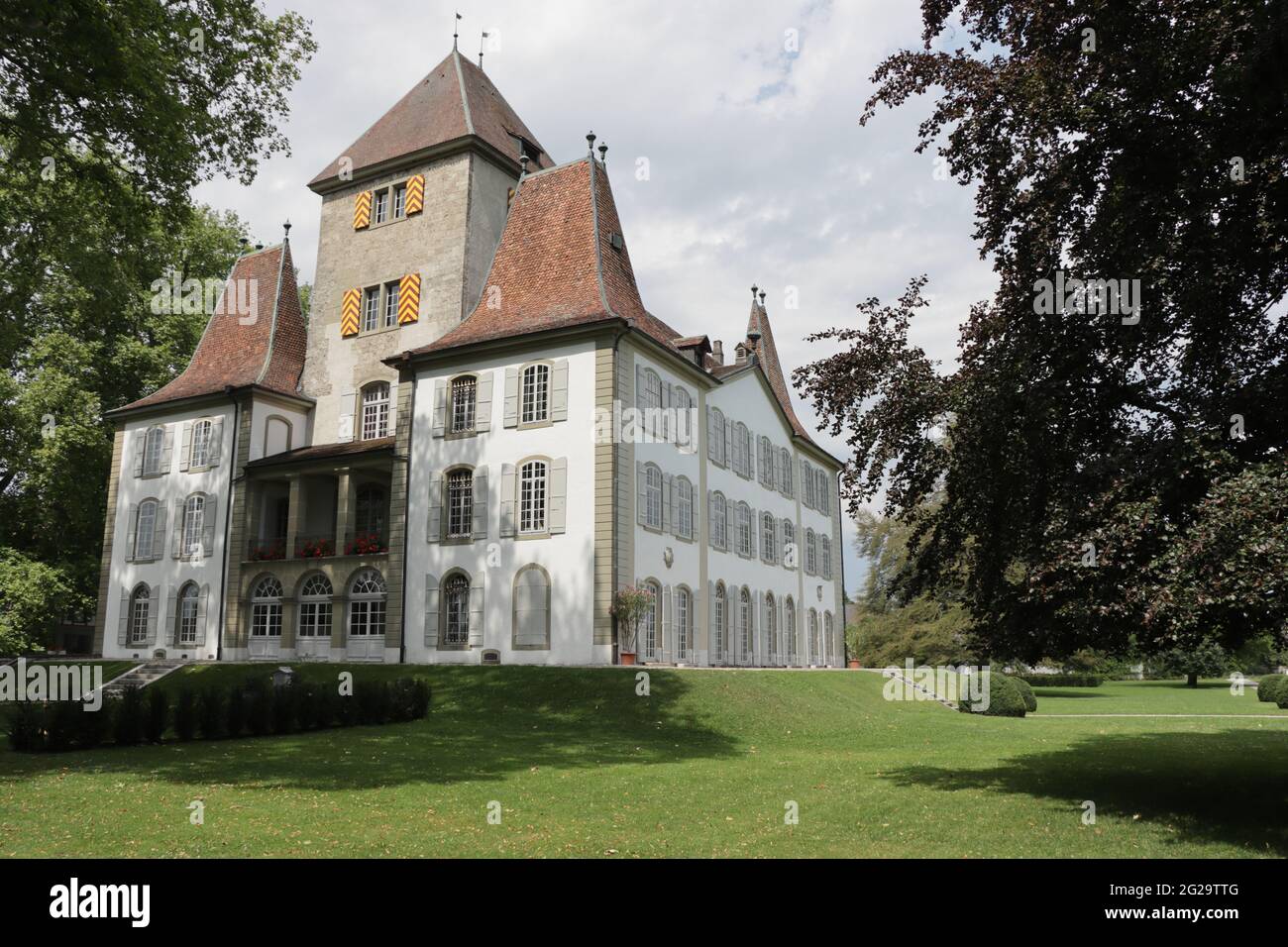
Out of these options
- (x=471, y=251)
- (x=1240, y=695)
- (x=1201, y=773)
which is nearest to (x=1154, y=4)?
(x=1201, y=773)

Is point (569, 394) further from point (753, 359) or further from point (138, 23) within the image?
point (138, 23)

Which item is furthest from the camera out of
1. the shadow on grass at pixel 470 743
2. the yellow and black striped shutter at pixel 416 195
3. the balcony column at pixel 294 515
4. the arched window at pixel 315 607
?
the yellow and black striped shutter at pixel 416 195

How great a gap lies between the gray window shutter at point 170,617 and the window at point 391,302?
10.7 metres

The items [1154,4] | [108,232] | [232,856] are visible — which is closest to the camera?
[232,856]

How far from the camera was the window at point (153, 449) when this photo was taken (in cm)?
3325

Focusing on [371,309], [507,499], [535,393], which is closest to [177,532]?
[371,309]

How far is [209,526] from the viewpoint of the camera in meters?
31.3

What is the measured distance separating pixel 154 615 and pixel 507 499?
45.1 ft

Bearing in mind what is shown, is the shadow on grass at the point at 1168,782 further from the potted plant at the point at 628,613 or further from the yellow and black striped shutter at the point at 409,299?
the yellow and black striped shutter at the point at 409,299

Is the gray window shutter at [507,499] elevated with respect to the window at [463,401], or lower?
lower

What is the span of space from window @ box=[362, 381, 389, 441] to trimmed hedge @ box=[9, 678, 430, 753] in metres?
12.9

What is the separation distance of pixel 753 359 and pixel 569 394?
10540mm

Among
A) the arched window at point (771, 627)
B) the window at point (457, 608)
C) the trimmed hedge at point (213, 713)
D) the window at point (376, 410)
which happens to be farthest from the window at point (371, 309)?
the arched window at point (771, 627)

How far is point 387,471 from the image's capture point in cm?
2961
